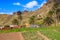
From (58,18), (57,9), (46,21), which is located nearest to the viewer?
(57,9)

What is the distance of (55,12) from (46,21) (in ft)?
33.6

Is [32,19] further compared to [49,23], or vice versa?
[32,19]

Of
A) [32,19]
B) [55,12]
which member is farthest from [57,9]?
[32,19]

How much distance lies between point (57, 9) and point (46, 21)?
38.5 feet

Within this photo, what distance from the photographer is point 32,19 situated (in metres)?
133

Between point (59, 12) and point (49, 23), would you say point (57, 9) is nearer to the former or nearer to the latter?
point (59, 12)

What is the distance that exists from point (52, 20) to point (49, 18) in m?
2.32

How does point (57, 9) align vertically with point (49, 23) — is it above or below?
above

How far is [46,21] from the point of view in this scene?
115875 millimetres

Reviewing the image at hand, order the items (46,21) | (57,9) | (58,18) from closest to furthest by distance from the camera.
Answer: (57,9) → (46,21) → (58,18)

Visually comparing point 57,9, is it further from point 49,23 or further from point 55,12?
point 49,23

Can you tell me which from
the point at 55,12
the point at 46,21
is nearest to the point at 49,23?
the point at 46,21

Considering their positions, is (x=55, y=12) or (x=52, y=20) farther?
(x=52, y=20)

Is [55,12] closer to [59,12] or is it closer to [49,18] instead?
[59,12]
